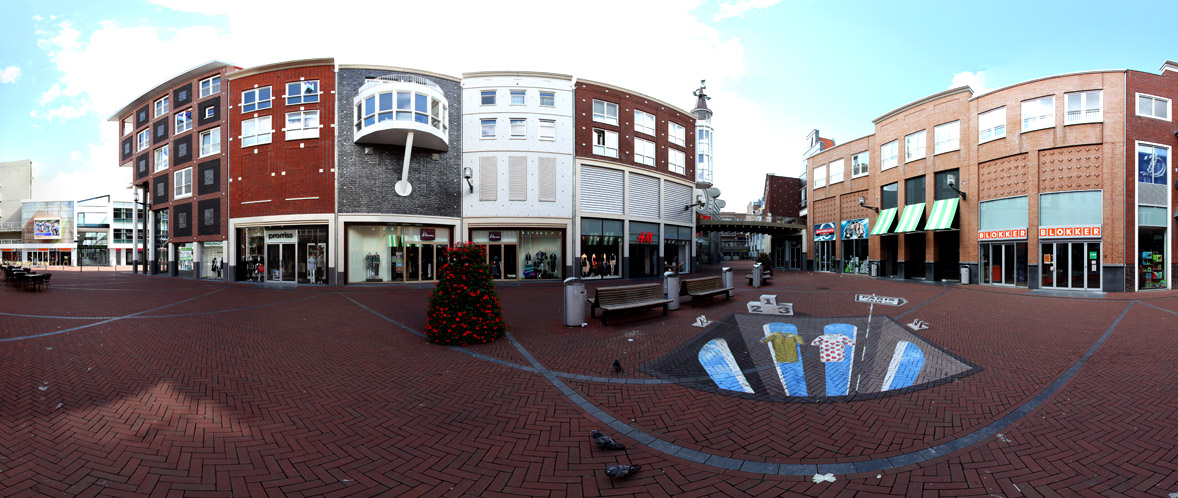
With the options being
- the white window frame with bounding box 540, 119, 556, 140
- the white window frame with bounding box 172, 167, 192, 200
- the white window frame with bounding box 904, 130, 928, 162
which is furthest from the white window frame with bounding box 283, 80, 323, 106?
the white window frame with bounding box 904, 130, 928, 162

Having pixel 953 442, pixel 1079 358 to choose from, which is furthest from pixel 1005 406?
pixel 1079 358

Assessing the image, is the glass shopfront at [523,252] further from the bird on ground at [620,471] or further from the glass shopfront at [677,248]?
the bird on ground at [620,471]

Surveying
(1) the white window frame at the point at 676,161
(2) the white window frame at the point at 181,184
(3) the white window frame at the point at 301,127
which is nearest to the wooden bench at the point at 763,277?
(1) the white window frame at the point at 676,161

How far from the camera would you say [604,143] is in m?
24.3

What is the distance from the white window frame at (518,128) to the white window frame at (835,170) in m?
23.9

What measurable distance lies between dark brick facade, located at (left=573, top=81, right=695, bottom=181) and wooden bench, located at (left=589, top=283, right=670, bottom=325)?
14.7m

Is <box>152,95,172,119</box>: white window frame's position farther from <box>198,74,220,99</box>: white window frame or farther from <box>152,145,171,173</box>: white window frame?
<box>198,74,220,99</box>: white window frame

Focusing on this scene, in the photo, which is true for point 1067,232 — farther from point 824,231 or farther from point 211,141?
point 211,141

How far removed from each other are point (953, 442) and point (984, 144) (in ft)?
81.8

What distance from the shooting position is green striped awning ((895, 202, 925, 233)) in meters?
23.0

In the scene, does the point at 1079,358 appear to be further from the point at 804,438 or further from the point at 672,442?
the point at 672,442

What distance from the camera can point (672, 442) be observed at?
3.59 m

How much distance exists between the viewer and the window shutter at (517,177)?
22266 millimetres

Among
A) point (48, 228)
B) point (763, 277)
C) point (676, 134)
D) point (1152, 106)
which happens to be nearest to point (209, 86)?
point (676, 134)
